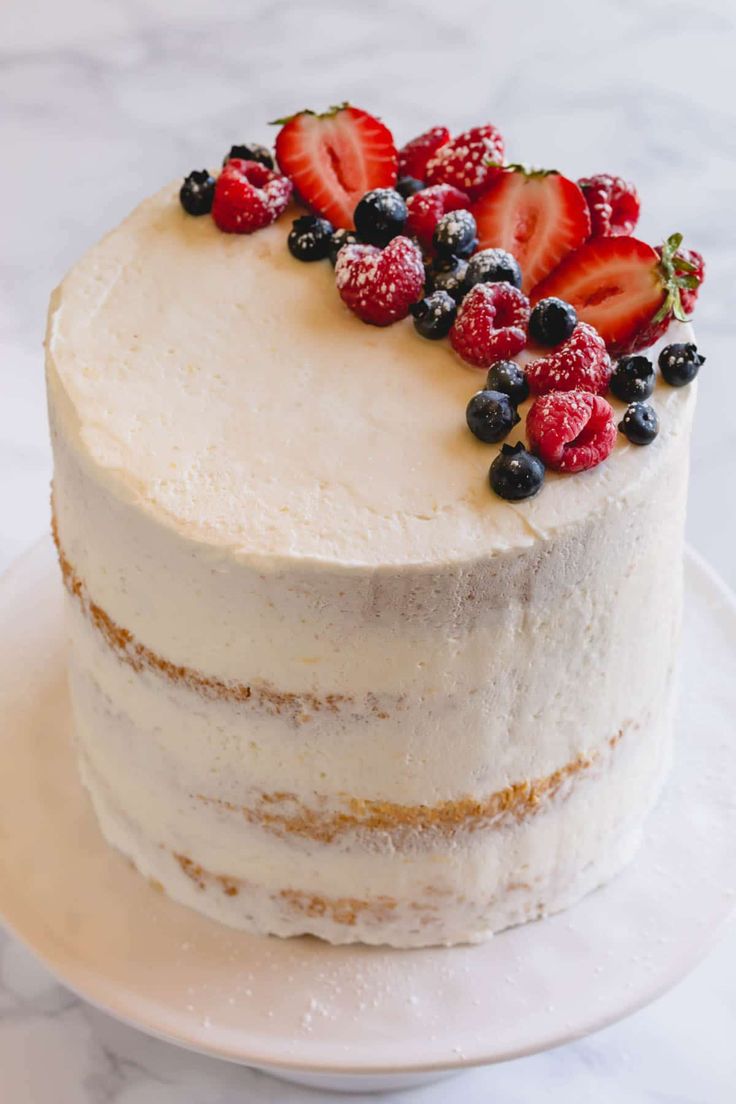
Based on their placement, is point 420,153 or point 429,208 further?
point 420,153

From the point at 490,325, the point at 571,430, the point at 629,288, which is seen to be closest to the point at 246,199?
the point at 490,325

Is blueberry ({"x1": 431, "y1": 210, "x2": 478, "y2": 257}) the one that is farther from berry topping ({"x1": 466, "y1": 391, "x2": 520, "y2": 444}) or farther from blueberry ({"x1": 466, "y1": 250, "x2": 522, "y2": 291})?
berry topping ({"x1": 466, "y1": 391, "x2": 520, "y2": 444})

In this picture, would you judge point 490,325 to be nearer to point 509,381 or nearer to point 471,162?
point 509,381

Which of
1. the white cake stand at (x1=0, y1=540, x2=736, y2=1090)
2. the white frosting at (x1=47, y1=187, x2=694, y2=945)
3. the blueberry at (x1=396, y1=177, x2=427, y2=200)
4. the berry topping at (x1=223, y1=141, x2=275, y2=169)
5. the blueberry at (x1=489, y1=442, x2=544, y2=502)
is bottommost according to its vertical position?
the white cake stand at (x1=0, y1=540, x2=736, y2=1090)

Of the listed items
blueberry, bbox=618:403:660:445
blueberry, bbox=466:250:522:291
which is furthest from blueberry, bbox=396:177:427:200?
blueberry, bbox=618:403:660:445

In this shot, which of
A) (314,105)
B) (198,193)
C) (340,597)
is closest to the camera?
(340,597)
